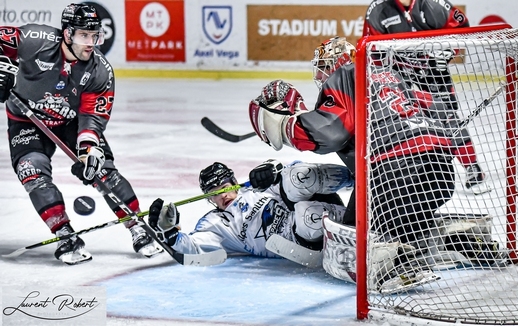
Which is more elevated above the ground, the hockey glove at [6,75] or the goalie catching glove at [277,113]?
the hockey glove at [6,75]

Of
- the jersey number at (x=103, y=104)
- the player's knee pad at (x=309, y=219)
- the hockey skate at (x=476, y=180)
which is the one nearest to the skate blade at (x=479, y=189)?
the hockey skate at (x=476, y=180)

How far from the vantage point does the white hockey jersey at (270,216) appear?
11.6 ft

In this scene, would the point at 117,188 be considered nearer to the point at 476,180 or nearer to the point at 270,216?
the point at 270,216

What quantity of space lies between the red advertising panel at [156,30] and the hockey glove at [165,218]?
4.72 m

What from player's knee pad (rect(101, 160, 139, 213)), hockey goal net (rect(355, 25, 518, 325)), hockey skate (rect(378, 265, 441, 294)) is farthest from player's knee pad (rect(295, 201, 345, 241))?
player's knee pad (rect(101, 160, 139, 213))

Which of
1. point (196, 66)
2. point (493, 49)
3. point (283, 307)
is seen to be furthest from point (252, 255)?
point (196, 66)

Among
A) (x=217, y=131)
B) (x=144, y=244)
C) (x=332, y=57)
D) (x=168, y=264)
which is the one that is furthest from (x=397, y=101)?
(x=217, y=131)

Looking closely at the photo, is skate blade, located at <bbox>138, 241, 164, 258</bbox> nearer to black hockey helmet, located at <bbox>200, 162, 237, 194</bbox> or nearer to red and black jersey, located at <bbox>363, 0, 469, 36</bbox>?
black hockey helmet, located at <bbox>200, 162, 237, 194</bbox>

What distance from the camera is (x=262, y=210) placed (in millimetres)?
3689

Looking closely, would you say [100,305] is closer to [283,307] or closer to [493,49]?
[283,307]

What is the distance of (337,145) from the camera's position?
3211mm

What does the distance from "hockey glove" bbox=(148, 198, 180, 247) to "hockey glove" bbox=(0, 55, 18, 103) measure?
74cm

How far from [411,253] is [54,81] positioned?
1571mm

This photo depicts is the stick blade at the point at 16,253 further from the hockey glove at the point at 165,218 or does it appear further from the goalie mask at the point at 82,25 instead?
the goalie mask at the point at 82,25
